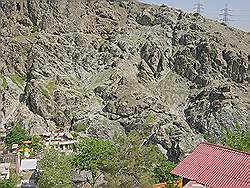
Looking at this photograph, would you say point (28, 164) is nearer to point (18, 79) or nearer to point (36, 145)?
point (36, 145)

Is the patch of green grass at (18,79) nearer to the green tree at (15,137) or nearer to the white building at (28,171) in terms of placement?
the green tree at (15,137)

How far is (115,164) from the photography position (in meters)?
25.0

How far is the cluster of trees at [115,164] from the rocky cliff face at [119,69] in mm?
22606

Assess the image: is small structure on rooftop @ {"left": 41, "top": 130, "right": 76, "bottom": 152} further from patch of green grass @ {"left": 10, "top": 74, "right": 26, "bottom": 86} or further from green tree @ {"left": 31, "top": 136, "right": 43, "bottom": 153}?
patch of green grass @ {"left": 10, "top": 74, "right": 26, "bottom": 86}

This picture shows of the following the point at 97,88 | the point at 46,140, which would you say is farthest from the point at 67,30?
the point at 46,140

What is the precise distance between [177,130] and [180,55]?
25.9 meters

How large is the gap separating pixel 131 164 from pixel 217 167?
6.11m

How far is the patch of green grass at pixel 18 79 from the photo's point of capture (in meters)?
73.7

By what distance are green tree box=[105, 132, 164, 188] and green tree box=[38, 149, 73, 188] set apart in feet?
12.8

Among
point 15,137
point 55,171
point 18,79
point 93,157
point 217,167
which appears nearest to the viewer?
point 217,167

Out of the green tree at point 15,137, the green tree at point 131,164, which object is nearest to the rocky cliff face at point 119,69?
the green tree at point 15,137

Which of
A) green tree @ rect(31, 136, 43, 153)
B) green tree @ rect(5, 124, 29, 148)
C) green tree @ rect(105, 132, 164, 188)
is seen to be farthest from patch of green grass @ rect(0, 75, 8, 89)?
green tree @ rect(105, 132, 164, 188)

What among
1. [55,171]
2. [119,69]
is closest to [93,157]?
[55,171]

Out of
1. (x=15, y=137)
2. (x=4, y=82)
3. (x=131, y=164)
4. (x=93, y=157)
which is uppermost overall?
(x=131, y=164)
